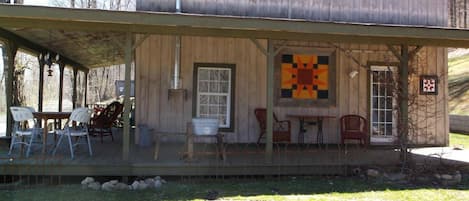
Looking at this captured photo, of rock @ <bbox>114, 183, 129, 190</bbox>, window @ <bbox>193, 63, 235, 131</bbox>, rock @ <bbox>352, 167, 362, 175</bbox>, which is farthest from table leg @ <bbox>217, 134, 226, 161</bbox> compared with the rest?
rock @ <bbox>352, 167, 362, 175</bbox>

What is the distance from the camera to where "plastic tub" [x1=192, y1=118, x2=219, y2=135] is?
666 cm

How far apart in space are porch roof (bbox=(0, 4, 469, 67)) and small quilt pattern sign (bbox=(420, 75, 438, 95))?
1.43 m

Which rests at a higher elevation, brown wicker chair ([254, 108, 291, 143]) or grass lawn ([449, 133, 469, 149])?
brown wicker chair ([254, 108, 291, 143])

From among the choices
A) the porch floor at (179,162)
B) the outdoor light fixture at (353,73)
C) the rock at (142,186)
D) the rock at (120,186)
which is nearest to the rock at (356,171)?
the porch floor at (179,162)

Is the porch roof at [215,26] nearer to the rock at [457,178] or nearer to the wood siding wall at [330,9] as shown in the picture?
the wood siding wall at [330,9]

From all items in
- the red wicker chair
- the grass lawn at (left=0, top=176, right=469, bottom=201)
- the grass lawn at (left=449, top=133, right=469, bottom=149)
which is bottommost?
the grass lawn at (left=0, top=176, right=469, bottom=201)

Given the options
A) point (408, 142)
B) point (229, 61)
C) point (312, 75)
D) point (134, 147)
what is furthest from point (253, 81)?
point (408, 142)

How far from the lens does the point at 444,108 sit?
32.1 ft

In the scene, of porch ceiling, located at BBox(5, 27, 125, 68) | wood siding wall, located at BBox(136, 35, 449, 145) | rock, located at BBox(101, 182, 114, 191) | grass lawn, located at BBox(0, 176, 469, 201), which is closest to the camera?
grass lawn, located at BBox(0, 176, 469, 201)

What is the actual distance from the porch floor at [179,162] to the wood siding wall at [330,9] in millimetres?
2605

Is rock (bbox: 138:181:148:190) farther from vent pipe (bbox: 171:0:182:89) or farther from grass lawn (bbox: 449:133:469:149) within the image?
grass lawn (bbox: 449:133:469:149)

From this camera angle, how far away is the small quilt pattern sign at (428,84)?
9633mm

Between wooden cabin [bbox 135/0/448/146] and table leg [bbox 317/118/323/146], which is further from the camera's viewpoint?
table leg [bbox 317/118/323/146]

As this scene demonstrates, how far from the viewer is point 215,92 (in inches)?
360
